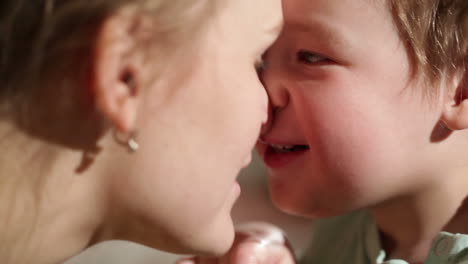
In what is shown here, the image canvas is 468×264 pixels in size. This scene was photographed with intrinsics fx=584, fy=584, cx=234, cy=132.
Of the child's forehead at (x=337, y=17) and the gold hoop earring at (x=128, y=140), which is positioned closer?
the gold hoop earring at (x=128, y=140)

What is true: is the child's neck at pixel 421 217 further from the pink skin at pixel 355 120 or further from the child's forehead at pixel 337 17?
the child's forehead at pixel 337 17

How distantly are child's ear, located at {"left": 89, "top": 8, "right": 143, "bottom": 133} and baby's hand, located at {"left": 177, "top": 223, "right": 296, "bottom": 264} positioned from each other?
341 millimetres

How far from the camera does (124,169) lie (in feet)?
1.72

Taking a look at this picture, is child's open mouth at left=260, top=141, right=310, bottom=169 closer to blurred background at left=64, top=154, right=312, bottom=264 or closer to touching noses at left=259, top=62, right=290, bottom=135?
touching noses at left=259, top=62, right=290, bottom=135

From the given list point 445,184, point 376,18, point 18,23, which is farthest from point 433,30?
point 18,23

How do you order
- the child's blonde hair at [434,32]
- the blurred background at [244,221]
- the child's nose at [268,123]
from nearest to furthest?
the child's blonde hair at [434,32], the child's nose at [268,123], the blurred background at [244,221]

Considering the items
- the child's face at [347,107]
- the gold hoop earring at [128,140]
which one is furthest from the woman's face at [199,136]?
the child's face at [347,107]

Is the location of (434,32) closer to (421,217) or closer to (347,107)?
(347,107)

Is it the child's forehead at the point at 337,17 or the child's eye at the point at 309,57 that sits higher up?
the child's forehead at the point at 337,17

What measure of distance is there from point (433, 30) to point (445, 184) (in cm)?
21

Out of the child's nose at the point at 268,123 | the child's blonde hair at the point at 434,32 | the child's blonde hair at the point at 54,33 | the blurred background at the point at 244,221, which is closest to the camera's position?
the child's blonde hair at the point at 54,33

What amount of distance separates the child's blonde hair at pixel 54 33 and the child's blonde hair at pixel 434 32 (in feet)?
0.91

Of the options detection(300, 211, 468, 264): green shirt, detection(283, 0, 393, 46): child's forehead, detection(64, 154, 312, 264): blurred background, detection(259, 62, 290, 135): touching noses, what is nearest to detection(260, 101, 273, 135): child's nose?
detection(259, 62, 290, 135): touching noses

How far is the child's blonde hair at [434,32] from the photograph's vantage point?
2.14 feet
